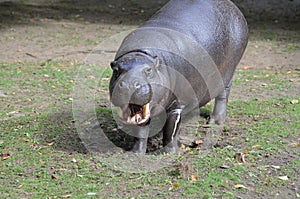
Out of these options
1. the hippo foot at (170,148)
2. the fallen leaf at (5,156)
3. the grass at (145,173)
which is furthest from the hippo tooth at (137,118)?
the fallen leaf at (5,156)

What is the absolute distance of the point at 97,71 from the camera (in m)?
8.30

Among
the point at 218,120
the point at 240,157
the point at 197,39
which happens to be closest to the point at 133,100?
the point at 240,157

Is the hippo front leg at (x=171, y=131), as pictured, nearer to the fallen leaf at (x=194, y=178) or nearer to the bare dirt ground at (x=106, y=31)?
the fallen leaf at (x=194, y=178)

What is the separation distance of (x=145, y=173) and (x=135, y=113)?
1.63 feet

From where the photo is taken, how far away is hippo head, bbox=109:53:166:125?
4402 millimetres

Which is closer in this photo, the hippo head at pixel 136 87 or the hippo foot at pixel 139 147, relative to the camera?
the hippo head at pixel 136 87

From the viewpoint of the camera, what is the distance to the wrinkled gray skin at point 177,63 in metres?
4.52

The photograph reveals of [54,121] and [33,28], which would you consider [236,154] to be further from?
[33,28]

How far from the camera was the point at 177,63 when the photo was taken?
497 centimetres

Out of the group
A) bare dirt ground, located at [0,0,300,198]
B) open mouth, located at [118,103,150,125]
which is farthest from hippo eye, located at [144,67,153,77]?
bare dirt ground, located at [0,0,300,198]

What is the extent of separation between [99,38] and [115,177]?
256 inches

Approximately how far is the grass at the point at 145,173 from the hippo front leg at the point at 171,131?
191 mm

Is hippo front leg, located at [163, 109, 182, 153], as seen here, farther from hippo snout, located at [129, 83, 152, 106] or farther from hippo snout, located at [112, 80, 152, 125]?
hippo snout, located at [129, 83, 152, 106]

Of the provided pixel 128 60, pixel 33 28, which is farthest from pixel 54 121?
pixel 33 28
